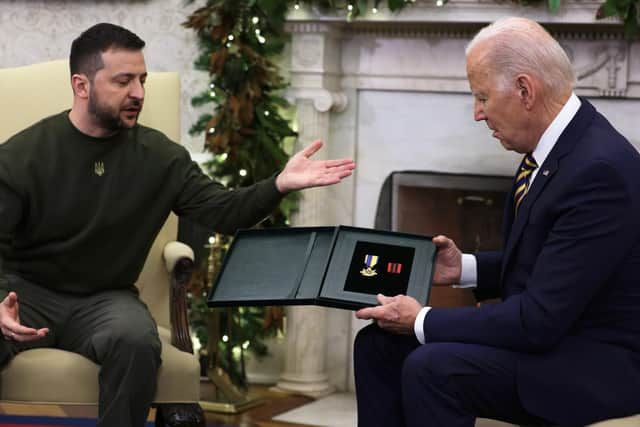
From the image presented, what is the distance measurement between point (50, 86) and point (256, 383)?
160 cm

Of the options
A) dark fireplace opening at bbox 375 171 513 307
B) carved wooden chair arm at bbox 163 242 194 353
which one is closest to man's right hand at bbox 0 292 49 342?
carved wooden chair arm at bbox 163 242 194 353

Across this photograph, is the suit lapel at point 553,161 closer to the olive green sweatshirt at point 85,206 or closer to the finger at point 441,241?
the finger at point 441,241

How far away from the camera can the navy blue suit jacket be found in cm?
206

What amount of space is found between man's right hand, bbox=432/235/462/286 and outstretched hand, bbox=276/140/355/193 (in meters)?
0.30

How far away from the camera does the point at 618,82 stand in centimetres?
376

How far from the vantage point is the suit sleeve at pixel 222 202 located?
277 cm

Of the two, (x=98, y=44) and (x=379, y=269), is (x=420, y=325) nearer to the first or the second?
(x=379, y=269)

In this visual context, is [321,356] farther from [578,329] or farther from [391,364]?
[578,329]

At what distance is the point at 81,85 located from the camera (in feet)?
9.25

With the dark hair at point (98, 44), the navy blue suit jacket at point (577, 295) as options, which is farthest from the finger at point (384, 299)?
the dark hair at point (98, 44)

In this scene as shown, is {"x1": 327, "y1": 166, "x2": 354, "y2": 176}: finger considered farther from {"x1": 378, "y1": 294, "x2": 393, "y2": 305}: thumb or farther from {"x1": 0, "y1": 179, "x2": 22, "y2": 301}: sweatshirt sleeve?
{"x1": 0, "y1": 179, "x2": 22, "y2": 301}: sweatshirt sleeve

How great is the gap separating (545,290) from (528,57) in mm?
452

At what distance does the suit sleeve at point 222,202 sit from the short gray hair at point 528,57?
0.76 m

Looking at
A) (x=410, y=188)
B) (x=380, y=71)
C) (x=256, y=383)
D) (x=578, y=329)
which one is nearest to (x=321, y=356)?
(x=256, y=383)
